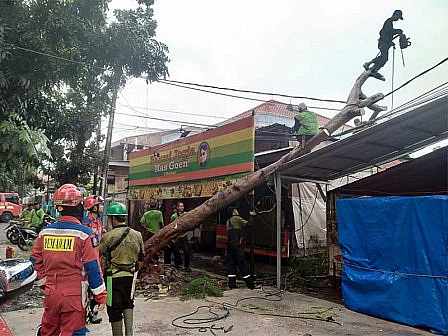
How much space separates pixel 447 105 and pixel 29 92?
6367 millimetres

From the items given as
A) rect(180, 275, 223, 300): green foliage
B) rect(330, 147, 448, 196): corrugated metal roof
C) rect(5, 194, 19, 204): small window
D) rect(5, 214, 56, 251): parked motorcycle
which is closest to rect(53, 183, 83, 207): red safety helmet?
rect(180, 275, 223, 300): green foliage

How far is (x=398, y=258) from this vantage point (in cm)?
582

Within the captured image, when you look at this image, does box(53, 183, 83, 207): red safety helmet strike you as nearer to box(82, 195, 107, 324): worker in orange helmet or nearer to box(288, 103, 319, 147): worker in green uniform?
box(82, 195, 107, 324): worker in orange helmet

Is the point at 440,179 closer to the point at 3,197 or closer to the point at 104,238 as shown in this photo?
the point at 104,238

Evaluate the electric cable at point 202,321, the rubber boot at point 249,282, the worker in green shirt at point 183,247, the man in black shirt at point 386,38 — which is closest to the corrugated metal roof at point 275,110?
the worker in green shirt at point 183,247

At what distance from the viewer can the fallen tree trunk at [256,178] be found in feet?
26.2

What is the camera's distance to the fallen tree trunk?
798 centimetres

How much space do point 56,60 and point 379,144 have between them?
19.3 ft

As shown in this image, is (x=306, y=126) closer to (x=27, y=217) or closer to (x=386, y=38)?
(x=386, y=38)

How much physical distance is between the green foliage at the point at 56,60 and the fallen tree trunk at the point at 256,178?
118 inches

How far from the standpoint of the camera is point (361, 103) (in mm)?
7777

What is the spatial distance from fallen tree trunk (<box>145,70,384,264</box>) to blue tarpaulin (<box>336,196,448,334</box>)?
1.69 metres

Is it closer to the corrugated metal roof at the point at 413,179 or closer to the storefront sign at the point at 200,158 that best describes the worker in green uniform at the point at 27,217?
the storefront sign at the point at 200,158

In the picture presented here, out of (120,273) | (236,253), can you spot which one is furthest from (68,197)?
(236,253)
